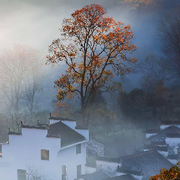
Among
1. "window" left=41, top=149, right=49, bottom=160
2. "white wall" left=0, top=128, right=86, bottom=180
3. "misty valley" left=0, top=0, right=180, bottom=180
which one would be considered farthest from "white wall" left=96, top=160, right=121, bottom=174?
"window" left=41, top=149, right=49, bottom=160

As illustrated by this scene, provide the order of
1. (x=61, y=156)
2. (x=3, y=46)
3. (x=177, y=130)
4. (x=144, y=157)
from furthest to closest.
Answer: (x=3, y=46), (x=177, y=130), (x=144, y=157), (x=61, y=156)

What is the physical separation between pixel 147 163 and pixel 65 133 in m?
6.94

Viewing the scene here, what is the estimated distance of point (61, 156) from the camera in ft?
52.9

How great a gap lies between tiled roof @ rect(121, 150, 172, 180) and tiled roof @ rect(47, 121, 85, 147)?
168 inches

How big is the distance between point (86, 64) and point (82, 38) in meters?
2.16

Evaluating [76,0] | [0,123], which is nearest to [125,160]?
[0,123]

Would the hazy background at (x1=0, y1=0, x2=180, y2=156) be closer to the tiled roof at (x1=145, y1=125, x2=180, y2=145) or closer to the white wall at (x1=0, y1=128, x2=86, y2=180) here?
the tiled roof at (x1=145, y1=125, x2=180, y2=145)

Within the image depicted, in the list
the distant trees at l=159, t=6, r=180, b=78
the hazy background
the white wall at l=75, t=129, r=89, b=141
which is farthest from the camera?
the hazy background

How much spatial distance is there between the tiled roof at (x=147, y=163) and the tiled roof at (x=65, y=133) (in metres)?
4.27

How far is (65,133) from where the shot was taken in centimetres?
1791

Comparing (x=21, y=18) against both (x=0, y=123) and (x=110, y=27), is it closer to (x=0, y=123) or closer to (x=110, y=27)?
(x=0, y=123)

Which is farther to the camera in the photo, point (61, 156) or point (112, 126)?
point (112, 126)

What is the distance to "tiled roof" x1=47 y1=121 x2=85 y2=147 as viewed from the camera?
16.9 metres

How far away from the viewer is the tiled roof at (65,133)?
16.9 m
